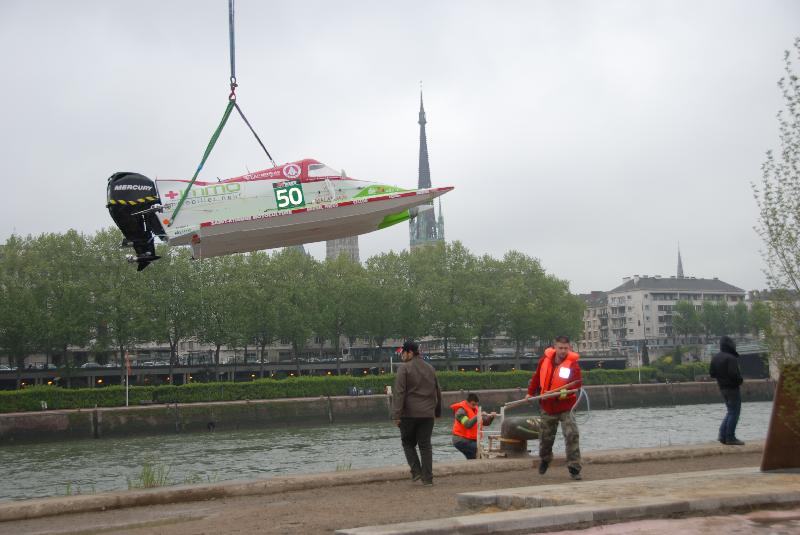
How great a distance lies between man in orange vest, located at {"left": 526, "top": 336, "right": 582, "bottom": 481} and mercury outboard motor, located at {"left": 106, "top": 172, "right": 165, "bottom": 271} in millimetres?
6912

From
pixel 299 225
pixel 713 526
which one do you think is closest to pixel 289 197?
pixel 299 225

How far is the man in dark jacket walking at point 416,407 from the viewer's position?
11.8 meters

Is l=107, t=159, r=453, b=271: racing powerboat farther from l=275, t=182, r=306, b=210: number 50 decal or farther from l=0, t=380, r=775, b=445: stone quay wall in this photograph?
l=0, t=380, r=775, b=445: stone quay wall

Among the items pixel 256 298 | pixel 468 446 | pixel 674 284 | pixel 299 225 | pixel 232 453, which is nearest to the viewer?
pixel 299 225

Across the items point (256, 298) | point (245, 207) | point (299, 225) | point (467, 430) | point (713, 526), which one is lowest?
point (467, 430)

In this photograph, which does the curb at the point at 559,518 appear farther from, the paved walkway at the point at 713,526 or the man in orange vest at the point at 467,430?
the man in orange vest at the point at 467,430

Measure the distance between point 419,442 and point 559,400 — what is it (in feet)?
6.51

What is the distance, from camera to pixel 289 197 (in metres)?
15.3

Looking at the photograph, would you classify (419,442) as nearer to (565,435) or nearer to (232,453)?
(565,435)

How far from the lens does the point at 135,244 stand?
49.1 feet

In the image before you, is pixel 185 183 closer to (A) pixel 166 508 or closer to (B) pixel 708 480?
(A) pixel 166 508

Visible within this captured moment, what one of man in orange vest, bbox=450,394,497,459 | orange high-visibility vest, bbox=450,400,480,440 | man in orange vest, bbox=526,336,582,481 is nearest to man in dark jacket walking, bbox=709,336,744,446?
man in orange vest, bbox=526,336,582,481

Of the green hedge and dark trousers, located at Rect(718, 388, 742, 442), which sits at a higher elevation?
dark trousers, located at Rect(718, 388, 742, 442)

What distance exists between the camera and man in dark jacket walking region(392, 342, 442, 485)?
465 inches
